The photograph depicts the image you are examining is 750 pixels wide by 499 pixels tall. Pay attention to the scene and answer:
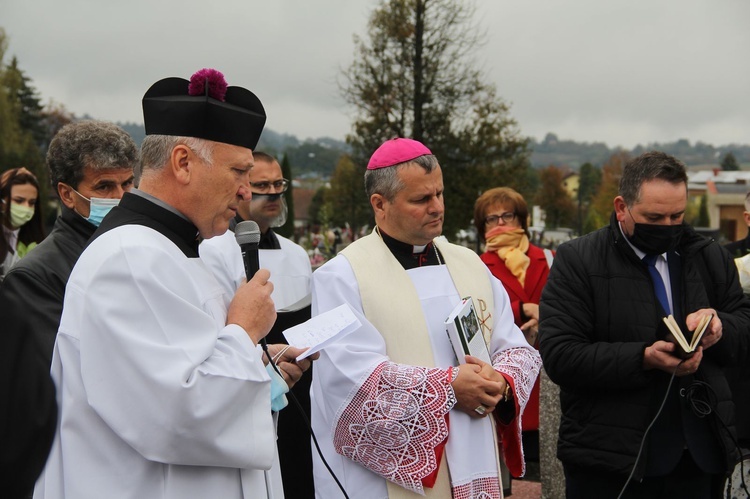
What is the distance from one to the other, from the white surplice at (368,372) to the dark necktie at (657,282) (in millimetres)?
668

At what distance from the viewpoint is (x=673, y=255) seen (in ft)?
11.4

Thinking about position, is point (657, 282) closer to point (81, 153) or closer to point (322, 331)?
point (322, 331)

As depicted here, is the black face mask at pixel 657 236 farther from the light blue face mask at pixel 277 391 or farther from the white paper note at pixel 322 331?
the light blue face mask at pixel 277 391

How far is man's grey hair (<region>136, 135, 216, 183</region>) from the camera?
7.03 feet

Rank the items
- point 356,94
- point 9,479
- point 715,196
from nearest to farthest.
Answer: point 9,479
point 356,94
point 715,196

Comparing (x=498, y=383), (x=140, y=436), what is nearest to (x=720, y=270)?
(x=498, y=383)

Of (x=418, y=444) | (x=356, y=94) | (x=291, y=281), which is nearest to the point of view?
(x=418, y=444)

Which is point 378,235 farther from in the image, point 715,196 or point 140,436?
point 715,196

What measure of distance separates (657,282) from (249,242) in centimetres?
195

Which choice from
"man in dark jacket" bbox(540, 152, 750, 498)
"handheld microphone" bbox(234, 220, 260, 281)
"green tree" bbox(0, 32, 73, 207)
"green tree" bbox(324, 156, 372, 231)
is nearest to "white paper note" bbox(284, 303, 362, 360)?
"handheld microphone" bbox(234, 220, 260, 281)

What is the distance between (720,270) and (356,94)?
70.7 feet

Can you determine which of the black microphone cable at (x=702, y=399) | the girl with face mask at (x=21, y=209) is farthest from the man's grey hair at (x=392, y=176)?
the girl with face mask at (x=21, y=209)

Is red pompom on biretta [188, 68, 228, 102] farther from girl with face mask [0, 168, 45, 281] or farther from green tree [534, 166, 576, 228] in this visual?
green tree [534, 166, 576, 228]

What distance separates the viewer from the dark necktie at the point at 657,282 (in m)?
3.42
